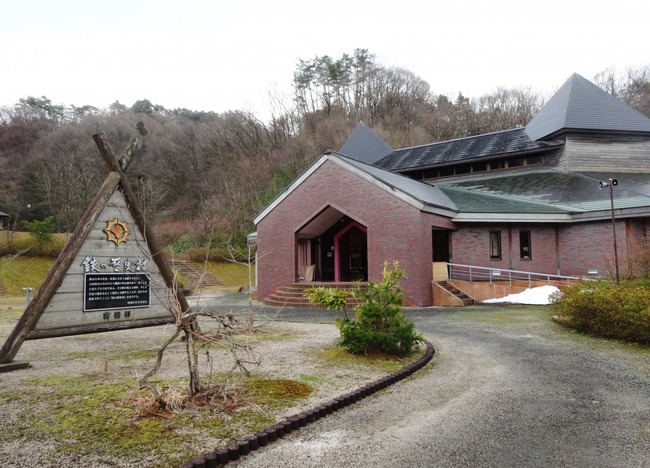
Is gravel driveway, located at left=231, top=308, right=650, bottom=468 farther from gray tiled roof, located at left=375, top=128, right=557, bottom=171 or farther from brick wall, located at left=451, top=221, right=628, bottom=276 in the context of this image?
gray tiled roof, located at left=375, top=128, right=557, bottom=171

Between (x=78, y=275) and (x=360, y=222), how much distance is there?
36.0ft

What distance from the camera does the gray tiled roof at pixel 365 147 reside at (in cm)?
3055

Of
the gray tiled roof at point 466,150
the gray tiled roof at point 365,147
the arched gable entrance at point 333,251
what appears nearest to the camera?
the arched gable entrance at point 333,251

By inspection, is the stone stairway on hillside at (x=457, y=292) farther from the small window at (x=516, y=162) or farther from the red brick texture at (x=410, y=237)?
the small window at (x=516, y=162)

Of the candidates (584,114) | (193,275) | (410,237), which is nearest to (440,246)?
(410,237)

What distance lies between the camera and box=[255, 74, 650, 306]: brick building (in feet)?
52.5

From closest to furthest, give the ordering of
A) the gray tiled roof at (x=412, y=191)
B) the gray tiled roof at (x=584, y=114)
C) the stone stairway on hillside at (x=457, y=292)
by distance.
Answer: the stone stairway on hillside at (x=457, y=292) < the gray tiled roof at (x=412, y=191) < the gray tiled roof at (x=584, y=114)

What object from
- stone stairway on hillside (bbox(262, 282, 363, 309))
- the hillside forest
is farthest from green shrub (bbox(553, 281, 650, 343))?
the hillside forest

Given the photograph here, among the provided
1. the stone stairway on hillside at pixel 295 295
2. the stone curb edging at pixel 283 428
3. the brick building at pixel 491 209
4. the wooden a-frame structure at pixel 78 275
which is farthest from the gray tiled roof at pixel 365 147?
the stone curb edging at pixel 283 428

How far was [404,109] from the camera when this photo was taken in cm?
4694

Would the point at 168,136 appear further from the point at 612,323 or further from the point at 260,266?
the point at 612,323

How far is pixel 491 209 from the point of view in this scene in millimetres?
17609

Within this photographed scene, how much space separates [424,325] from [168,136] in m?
47.6

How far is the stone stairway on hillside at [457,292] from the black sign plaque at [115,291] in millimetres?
11048
